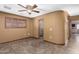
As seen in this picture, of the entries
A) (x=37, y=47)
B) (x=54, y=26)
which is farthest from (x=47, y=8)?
(x=37, y=47)

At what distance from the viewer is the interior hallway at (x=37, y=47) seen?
1726mm

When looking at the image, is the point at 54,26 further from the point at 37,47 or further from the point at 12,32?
the point at 12,32

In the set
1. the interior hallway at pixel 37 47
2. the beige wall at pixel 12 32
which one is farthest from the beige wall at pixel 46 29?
the interior hallway at pixel 37 47

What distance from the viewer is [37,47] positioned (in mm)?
1859

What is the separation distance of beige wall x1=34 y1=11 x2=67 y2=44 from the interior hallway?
13 cm

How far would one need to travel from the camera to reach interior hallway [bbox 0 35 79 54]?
173 cm

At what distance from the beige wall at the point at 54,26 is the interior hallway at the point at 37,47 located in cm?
13

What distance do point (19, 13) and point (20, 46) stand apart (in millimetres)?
669

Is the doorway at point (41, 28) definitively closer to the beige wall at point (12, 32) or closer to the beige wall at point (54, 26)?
the beige wall at point (54, 26)

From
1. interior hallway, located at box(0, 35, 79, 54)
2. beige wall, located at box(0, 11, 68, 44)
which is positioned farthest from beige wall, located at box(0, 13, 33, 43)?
interior hallway, located at box(0, 35, 79, 54)

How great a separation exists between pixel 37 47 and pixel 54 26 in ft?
1.85

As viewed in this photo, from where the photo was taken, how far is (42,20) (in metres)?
1.95

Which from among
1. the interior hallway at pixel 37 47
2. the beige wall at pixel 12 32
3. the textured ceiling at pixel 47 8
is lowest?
the interior hallway at pixel 37 47

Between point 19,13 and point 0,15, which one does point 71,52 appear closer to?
point 19,13
